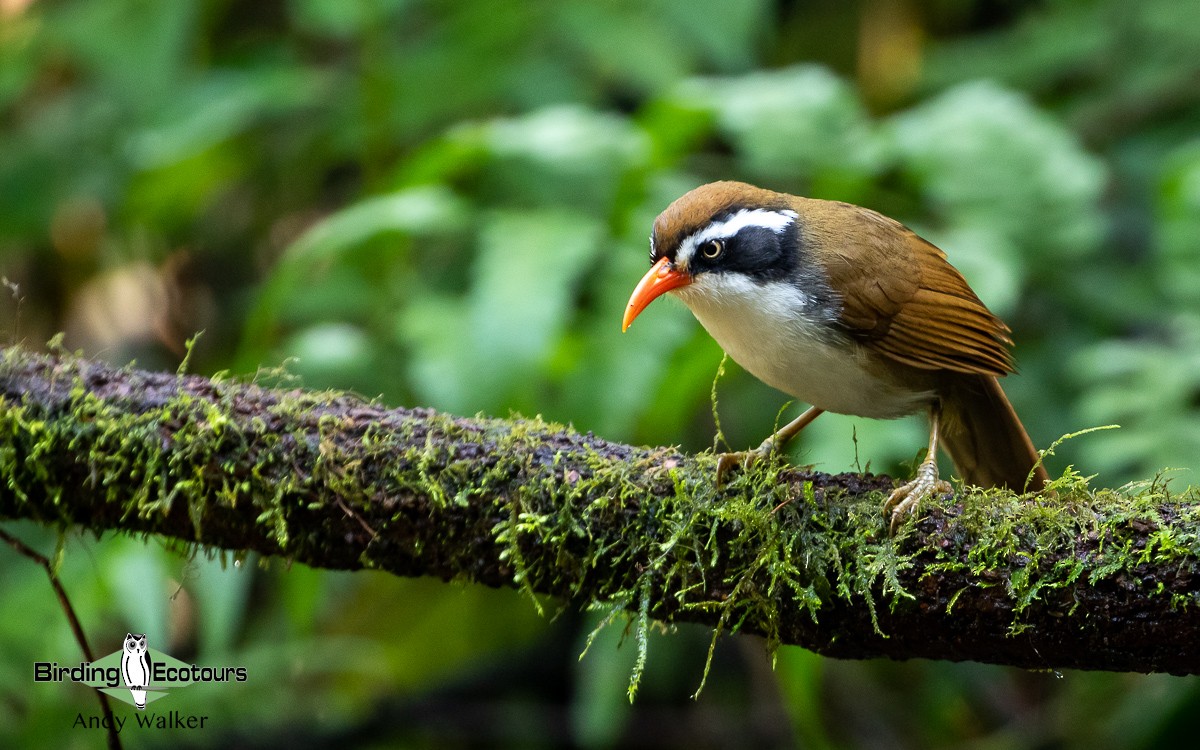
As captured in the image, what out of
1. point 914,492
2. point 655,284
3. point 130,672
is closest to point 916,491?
point 914,492

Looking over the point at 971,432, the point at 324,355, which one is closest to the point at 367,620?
the point at 324,355

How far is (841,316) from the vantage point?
307 cm

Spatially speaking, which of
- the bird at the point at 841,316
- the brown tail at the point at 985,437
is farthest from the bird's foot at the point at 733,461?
the brown tail at the point at 985,437

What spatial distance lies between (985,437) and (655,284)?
1.07m

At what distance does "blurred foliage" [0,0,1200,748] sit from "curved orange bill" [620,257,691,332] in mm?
634

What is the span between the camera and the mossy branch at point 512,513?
2.31 m

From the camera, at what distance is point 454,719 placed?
5.89 meters

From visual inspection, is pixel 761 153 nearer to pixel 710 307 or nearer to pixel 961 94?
pixel 961 94

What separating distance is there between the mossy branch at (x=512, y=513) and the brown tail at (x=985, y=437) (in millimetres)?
750

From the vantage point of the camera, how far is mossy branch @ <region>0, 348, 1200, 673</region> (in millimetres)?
2307

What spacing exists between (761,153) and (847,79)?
107 inches

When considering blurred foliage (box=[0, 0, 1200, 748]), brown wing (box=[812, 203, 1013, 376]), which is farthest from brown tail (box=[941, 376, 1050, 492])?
blurred foliage (box=[0, 0, 1200, 748])

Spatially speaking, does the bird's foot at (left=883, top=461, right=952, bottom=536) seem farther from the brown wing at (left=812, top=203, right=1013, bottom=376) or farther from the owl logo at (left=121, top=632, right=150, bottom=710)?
the owl logo at (left=121, top=632, right=150, bottom=710)

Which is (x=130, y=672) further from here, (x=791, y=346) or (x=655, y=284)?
(x=791, y=346)
